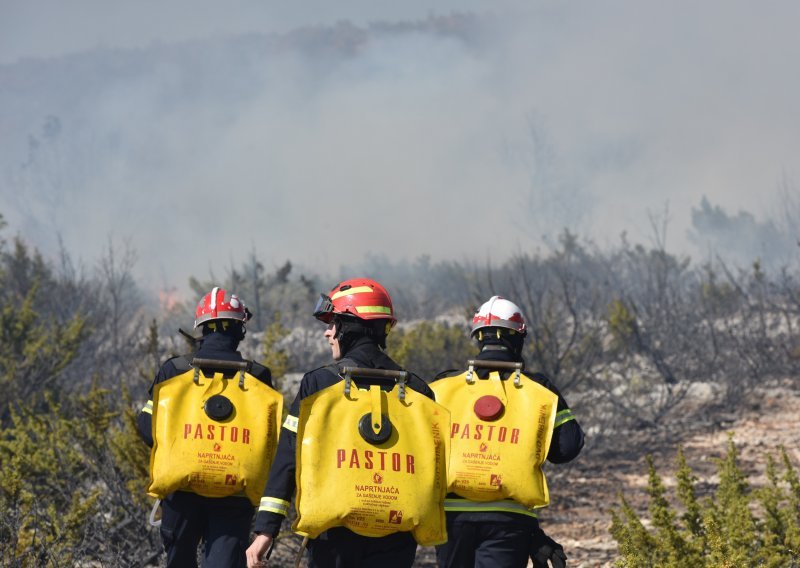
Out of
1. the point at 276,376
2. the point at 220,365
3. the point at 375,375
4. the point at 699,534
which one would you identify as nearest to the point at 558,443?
the point at 375,375

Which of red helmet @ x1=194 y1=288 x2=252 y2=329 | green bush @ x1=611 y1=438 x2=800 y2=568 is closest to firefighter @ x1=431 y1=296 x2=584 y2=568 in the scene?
green bush @ x1=611 y1=438 x2=800 y2=568

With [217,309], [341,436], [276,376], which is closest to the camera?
[341,436]

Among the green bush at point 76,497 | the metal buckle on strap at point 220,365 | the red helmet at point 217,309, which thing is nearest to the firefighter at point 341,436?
the metal buckle on strap at point 220,365

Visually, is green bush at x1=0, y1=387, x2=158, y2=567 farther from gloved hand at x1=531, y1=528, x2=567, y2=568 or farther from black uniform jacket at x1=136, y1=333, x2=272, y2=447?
gloved hand at x1=531, y1=528, x2=567, y2=568

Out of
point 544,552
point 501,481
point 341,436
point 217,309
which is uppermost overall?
point 217,309

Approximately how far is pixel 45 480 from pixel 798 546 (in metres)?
4.68

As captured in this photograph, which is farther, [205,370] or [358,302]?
[205,370]

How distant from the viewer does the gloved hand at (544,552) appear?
151 inches

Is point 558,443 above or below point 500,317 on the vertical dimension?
below

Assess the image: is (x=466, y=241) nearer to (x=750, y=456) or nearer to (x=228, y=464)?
(x=750, y=456)

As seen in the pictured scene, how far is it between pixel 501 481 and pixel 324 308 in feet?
3.44

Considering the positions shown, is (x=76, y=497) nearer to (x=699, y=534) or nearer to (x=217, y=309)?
(x=217, y=309)

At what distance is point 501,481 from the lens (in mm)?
3807

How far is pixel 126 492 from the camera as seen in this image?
21.2 feet
